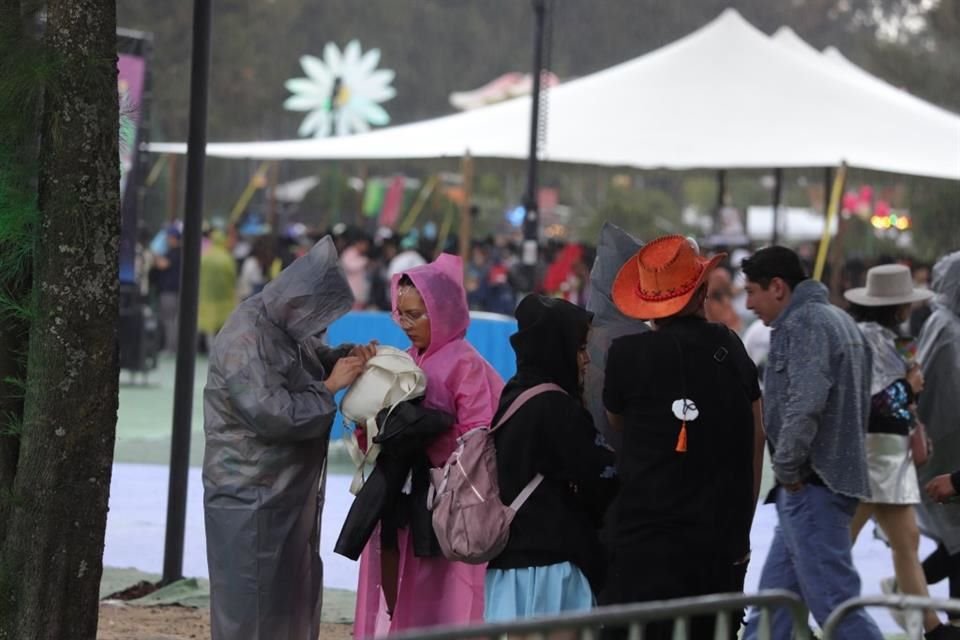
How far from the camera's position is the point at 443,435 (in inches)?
219

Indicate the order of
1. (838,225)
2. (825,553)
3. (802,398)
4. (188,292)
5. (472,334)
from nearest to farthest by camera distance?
(802,398), (825,553), (188,292), (472,334), (838,225)

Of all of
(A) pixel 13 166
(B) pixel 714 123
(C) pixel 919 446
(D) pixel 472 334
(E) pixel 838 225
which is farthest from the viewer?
(E) pixel 838 225

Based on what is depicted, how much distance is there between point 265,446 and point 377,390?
43cm

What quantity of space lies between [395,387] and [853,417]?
1827mm

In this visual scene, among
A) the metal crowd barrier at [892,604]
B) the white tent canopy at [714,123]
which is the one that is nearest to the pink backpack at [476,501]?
the metal crowd barrier at [892,604]

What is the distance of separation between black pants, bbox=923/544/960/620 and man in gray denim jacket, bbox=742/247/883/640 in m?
1.13

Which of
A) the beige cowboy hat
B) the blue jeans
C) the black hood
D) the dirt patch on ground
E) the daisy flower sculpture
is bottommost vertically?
the dirt patch on ground

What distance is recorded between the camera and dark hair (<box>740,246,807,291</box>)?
6.28 metres

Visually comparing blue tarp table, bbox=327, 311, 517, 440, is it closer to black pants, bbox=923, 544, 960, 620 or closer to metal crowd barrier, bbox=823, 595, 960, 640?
black pants, bbox=923, 544, 960, 620

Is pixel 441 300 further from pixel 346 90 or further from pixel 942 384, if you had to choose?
pixel 346 90

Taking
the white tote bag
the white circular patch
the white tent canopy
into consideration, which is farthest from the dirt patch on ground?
the white tent canopy

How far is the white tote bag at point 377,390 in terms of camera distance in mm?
5496

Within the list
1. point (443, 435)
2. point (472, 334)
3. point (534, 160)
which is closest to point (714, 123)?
point (534, 160)

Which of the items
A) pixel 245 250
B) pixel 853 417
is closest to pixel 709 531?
pixel 853 417
